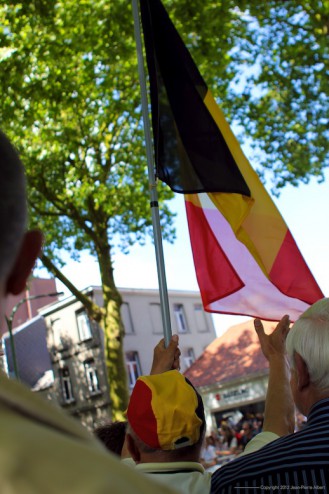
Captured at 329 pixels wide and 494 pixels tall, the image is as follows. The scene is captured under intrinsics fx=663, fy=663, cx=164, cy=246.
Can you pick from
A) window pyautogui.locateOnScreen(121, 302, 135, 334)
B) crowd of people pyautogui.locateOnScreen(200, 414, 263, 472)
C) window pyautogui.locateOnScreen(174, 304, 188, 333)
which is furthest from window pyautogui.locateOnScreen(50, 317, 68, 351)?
crowd of people pyautogui.locateOnScreen(200, 414, 263, 472)

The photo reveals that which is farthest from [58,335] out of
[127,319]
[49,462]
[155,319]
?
[49,462]

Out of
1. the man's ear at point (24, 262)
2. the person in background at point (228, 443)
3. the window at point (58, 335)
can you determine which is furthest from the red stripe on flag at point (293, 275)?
the window at point (58, 335)

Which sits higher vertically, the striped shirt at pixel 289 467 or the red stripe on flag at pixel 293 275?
the red stripe on flag at pixel 293 275

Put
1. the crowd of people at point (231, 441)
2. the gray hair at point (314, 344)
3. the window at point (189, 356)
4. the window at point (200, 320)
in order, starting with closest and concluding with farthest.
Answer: the gray hair at point (314, 344) < the crowd of people at point (231, 441) < the window at point (189, 356) < the window at point (200, 320)

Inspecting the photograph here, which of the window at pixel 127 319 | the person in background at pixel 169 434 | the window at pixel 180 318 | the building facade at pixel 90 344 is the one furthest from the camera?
the window at pixel 180 318

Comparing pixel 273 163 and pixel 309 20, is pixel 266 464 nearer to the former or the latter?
pixel 309 20

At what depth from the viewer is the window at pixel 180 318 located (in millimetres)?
46409

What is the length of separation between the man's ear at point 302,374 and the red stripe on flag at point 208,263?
1.73 metres

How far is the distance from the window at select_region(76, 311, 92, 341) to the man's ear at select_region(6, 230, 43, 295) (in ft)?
132

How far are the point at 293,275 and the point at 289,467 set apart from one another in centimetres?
216

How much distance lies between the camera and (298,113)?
55.1 ft

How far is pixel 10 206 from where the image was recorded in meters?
0.71

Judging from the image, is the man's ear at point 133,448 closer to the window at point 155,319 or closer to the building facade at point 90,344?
the building facade at point 90,344

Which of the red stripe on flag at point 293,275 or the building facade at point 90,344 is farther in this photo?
the building facade at point 90,344
